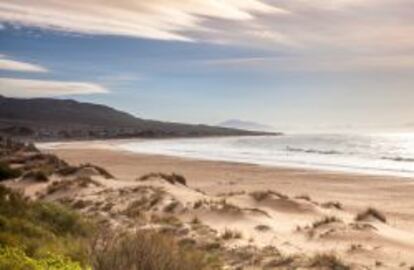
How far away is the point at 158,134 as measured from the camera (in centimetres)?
13375

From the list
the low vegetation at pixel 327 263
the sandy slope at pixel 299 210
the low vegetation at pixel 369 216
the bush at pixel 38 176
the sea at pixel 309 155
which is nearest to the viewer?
the low vegetation at pixel 327 263

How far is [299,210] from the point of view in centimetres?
1762

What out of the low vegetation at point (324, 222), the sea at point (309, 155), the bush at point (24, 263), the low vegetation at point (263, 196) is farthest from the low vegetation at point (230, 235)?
the sea at point (309, 155)

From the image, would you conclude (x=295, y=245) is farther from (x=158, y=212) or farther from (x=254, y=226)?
(x=158, y=212)

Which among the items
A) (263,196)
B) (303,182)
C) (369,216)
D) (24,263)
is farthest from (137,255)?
(303,182)

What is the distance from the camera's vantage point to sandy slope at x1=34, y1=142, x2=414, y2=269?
12.5 m

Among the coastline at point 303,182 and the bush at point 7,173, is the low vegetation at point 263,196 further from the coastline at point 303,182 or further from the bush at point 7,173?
the bush at point 7,173

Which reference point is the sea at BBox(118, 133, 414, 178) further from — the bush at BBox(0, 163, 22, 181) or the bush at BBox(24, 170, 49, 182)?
the bush at BBox(24, 170, 49, 182)

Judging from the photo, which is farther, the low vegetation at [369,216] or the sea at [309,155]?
the sea at [309,155]

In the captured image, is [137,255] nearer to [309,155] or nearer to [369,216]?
[369,216]

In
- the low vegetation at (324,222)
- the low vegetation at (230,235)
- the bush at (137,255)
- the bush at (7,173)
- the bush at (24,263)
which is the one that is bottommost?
the bush at (7,173)

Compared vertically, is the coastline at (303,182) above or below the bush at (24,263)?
below

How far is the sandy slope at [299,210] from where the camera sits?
1246cm

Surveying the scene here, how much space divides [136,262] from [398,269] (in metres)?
5.67
